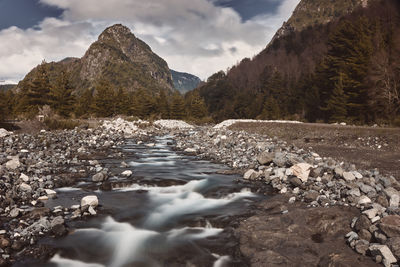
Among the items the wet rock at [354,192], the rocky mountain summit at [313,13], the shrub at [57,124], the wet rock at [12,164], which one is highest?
the rocky mountain summit at [313,13]

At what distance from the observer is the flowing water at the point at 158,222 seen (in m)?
5.08

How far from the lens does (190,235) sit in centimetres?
601

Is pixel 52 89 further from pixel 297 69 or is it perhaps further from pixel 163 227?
pixel 297 69

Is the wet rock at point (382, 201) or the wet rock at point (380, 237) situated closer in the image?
the wet rock at point (380, 237)

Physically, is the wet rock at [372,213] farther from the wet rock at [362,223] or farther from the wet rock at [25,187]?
the wet rock at [25,187]

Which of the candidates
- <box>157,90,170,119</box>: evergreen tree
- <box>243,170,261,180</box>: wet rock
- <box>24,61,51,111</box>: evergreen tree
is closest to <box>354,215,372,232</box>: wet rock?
<box>243,170,261,180</box>: wet rock

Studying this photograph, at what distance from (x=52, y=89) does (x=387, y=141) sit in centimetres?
4179

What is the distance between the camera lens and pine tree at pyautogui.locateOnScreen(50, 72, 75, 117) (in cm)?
3938

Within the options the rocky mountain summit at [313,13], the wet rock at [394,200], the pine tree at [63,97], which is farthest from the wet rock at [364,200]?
the rocky mountain summit at [313,13]

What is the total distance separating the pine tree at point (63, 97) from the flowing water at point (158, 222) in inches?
1315

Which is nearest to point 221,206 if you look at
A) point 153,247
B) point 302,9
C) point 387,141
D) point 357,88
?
point 153,247

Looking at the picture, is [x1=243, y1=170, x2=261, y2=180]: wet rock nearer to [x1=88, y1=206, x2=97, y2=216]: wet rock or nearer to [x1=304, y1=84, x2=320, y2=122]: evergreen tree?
[x1=88, y1=206, x2=97, y2=216]: wet rock

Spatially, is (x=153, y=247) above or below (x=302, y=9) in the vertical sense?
below

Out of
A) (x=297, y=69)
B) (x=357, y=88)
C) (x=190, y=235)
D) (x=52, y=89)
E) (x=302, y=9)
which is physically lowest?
(x=190, y=235)
